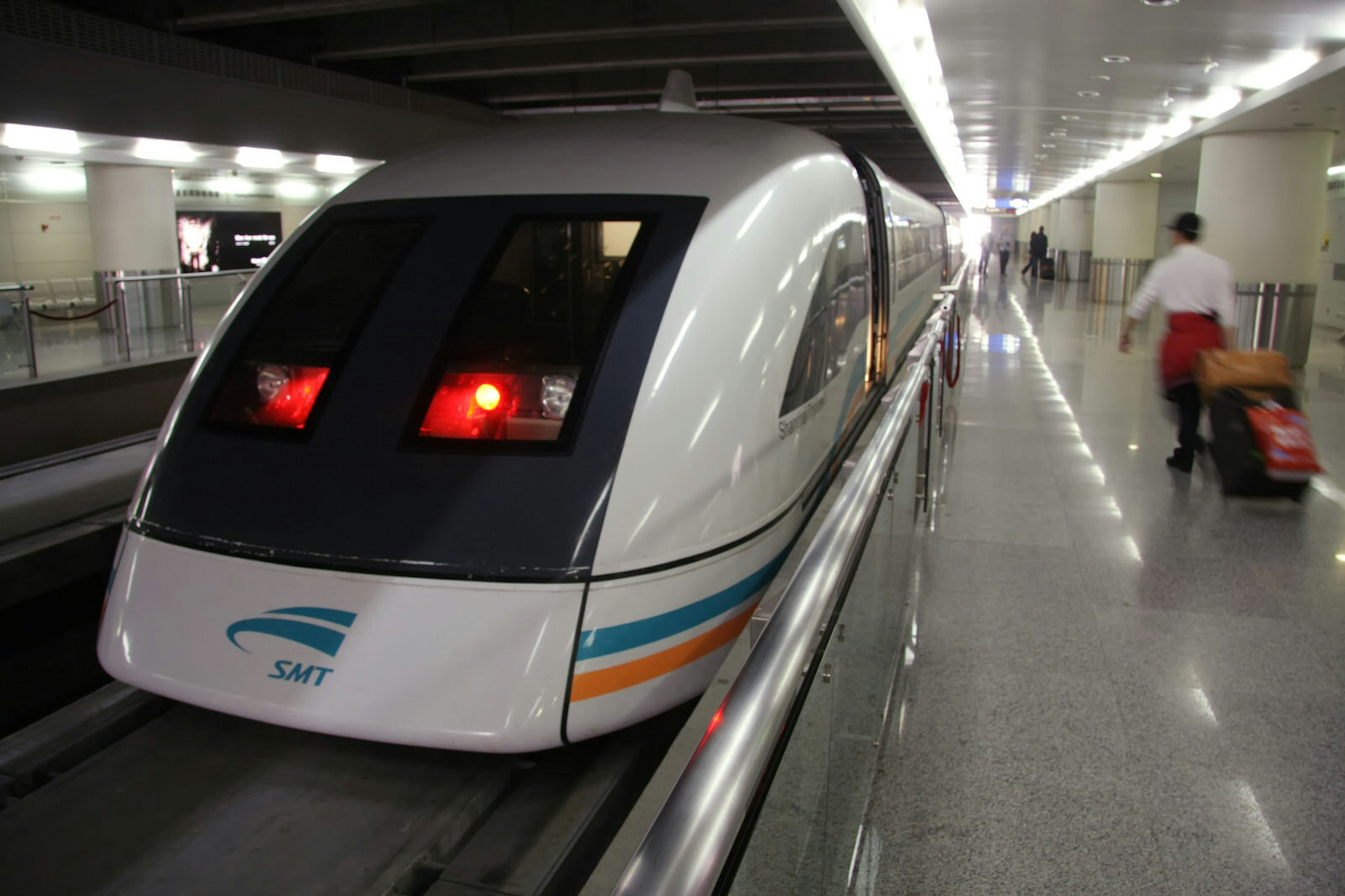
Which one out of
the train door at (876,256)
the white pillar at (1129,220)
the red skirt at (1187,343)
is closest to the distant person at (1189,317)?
the red skirt at (1187,343)

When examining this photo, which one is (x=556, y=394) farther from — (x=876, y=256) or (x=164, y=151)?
(x=164, y=151)

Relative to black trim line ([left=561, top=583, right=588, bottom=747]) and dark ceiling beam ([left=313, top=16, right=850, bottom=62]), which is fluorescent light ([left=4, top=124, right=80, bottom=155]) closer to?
dark ceiling beam ([left=313, top=16, right=850, bottom=62])

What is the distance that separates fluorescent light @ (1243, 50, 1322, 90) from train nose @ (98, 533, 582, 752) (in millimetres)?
9313

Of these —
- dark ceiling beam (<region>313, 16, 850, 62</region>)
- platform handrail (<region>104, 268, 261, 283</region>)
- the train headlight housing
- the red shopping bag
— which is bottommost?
the red shopping bag

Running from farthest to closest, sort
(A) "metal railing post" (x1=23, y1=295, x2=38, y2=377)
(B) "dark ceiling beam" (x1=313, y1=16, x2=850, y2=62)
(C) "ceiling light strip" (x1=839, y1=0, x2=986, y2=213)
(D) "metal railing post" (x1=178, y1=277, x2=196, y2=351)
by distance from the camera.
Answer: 1. (D) "metal railing post" (x1=178, y1=277, x2=196, y2=351)
2. (A) "metal railing post" (x1=23, y1=295, x2=38, y2=377)
3. (B) "dark ceiling beam" (x1=313, y1=16, x2=850, y2=62)
4. (C) "ceiling light strip" (x1=839, y1=0, x2=986, y2=213)


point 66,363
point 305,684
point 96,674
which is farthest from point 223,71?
point 305,684

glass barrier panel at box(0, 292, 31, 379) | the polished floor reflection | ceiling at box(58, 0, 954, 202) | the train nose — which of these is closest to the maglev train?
the train nose

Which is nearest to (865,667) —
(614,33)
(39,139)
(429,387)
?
(429,387)

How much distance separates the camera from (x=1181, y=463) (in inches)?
262

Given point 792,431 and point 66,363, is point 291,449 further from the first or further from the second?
point 66,363

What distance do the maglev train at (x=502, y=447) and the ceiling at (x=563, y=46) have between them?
14.2 ft

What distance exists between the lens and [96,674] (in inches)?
245

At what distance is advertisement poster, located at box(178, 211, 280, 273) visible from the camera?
22.0 metres

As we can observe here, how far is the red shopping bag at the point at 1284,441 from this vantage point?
5531 millimetres
